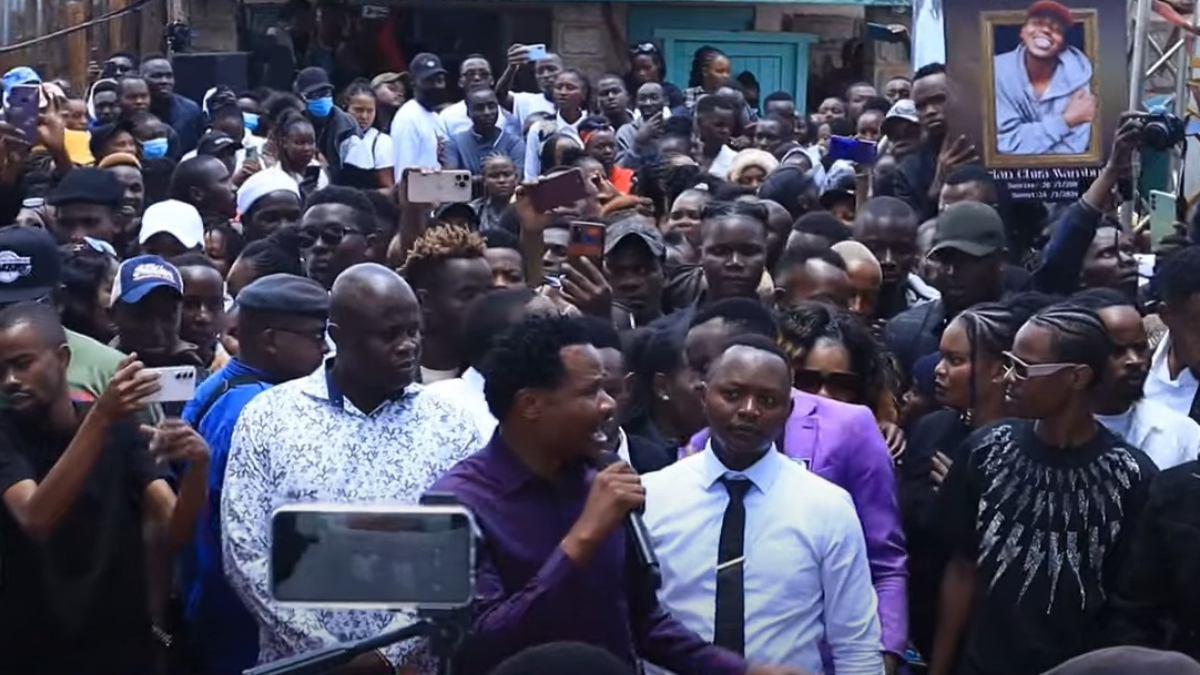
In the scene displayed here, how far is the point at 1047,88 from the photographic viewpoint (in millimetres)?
8117

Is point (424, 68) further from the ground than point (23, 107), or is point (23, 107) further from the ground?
point (424, 68)

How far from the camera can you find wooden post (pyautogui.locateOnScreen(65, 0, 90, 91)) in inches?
752

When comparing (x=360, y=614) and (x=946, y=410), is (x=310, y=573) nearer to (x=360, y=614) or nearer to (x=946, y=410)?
(x=360, y=614)

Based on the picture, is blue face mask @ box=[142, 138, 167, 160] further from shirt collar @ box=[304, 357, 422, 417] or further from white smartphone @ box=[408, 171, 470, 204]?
shirt collar @ box=[304, 357, 422, 417]

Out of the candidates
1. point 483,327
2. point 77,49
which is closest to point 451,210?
point 483,327

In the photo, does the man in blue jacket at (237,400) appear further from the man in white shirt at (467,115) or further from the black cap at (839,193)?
the man in white shirt at (467,115)

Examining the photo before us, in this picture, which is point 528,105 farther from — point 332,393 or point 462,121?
point 332,393

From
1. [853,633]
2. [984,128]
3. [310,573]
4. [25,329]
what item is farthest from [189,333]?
[310,573]

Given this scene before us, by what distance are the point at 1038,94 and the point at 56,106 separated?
5.13 m

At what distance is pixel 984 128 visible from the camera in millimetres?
8180

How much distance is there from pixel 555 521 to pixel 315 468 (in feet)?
2.41

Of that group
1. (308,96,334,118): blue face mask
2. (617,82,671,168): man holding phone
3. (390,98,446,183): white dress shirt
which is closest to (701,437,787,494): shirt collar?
(617,82,671,168): man holding phone

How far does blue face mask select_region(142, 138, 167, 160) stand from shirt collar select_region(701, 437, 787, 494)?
314 inches

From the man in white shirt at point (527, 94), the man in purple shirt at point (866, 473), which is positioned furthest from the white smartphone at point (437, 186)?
the man in white shirt at point (527, 94)
